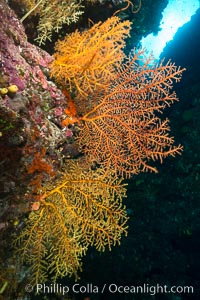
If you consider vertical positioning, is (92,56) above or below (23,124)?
above

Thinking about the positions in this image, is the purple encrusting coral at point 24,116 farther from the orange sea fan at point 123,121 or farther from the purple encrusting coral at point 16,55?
the orange sea fan at point 123,121

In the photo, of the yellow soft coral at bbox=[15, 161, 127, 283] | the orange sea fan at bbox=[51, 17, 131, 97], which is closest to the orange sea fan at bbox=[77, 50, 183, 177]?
the orange sea fan at bbox=[51, 17, 131, 97]

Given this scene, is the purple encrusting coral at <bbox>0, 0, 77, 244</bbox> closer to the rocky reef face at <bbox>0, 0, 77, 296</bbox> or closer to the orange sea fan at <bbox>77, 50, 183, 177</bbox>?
the rocky reef face at <bbox>0, 0, 77, 296</bbox>

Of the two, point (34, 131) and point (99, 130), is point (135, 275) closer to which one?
point (99, 130)

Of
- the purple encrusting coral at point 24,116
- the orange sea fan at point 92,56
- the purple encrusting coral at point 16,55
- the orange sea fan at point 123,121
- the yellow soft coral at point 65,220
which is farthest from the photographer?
the orange sea fan at point 123,121

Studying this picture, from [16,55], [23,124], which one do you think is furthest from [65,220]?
[16,55]

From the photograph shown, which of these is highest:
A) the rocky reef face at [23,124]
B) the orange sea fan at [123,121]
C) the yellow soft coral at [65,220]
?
the orange sea fan at [123,121]

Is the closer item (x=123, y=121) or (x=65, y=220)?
(x=65, y=220)

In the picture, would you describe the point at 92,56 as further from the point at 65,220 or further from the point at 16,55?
the point at 65,220

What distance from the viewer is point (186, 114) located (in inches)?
428

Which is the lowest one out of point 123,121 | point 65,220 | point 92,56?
point 65,220

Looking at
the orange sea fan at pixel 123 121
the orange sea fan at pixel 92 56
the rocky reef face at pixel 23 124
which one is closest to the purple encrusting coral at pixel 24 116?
the rocky reef face at pixel 23 124

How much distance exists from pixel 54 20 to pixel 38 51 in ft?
2.84

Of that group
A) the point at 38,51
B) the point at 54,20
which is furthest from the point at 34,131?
the point at 54,20
